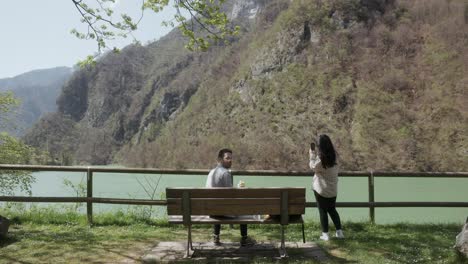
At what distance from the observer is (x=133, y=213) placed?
27.9 ft

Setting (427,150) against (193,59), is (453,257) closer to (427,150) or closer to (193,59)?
(427,150)

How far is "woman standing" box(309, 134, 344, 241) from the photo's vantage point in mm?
6535

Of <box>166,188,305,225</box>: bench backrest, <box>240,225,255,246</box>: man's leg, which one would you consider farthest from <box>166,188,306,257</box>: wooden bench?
<box>240,225,255,246</box>: man's leg

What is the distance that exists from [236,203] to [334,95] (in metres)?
57.7

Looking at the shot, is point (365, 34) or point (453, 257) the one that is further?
point (365, 34)

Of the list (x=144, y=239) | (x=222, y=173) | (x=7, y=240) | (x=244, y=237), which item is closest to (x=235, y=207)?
(x=222, y=173)

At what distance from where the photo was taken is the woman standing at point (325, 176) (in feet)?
21.4

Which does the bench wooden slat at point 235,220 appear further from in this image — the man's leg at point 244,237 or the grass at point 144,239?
the grass at point 144,239

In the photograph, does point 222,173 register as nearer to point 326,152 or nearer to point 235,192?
point 235,192

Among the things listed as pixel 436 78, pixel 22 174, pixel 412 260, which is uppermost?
pixel 436 78

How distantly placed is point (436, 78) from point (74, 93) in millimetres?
117512

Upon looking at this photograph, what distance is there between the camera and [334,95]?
6181 centimetres

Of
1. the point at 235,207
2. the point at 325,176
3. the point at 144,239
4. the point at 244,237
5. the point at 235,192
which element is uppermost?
the point at 325,176

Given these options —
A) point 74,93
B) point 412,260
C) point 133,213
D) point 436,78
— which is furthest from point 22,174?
point 74,93
